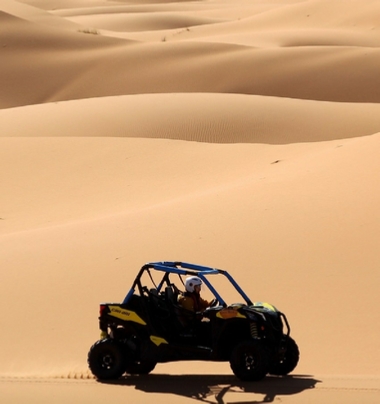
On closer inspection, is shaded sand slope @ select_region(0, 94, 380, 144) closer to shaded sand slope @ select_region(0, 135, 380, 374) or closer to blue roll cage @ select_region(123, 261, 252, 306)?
shaded sand slope @ select_region(0, 135, 380, 374)

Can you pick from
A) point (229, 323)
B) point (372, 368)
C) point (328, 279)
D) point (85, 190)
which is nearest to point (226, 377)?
point (229, 323)

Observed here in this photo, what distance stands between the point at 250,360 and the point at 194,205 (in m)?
6.11

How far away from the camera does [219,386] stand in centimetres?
716

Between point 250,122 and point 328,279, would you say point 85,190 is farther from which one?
point 328,279

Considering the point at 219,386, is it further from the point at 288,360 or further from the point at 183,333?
the point at 288,360

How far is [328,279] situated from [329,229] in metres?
1.41

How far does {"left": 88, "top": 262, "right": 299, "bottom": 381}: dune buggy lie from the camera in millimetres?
7133

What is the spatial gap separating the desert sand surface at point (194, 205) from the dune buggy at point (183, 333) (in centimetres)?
18

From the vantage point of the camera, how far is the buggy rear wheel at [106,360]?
24.4 ft

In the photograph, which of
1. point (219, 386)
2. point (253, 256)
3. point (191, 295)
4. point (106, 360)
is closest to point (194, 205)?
point (253, 256)

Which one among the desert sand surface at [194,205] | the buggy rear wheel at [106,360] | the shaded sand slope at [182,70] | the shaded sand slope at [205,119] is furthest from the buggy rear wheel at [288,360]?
the shaded sand slope at [182,70]

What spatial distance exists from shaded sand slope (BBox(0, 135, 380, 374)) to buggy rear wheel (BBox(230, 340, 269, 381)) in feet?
3.22

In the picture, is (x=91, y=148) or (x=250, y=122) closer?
(x=91, y=148)

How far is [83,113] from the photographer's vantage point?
26.8 meters
